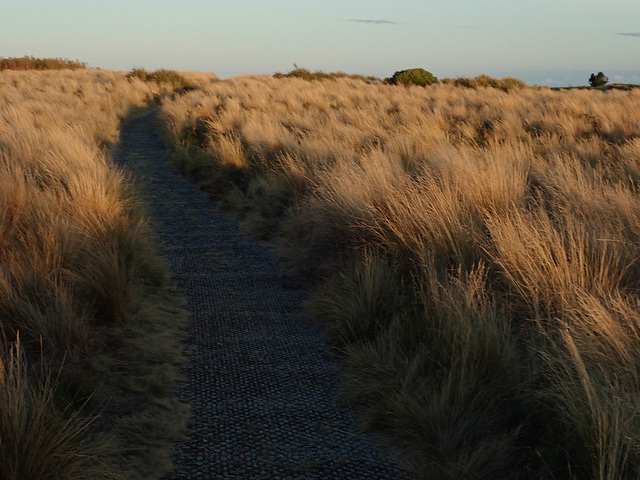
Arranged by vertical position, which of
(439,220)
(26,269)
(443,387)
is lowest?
(443,387)

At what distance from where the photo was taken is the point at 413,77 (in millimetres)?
28156

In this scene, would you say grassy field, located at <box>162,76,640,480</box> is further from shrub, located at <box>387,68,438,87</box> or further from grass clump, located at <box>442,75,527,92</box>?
shrub, located at <box>387,68,438,87</box>

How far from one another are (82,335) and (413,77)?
26.8 m

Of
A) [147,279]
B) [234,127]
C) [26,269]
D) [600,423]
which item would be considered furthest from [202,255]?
[234,127]

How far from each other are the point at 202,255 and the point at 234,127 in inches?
247

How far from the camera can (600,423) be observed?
2.15 meters

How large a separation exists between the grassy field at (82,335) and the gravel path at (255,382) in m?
0.17

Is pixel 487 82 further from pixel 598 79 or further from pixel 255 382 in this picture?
pixel 255 382

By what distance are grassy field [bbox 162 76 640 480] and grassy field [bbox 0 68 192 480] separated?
1105 mm

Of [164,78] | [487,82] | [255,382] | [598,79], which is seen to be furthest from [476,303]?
[598,79]

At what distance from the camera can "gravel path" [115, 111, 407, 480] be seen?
2654 mm

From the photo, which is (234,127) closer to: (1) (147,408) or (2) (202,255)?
(2) (202,255)

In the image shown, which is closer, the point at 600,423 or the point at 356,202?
the point at 600,423

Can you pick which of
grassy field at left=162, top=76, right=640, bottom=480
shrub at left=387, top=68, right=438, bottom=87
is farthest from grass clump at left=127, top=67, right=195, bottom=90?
grassy field at left=162, top=76, right=640, bottom=480
